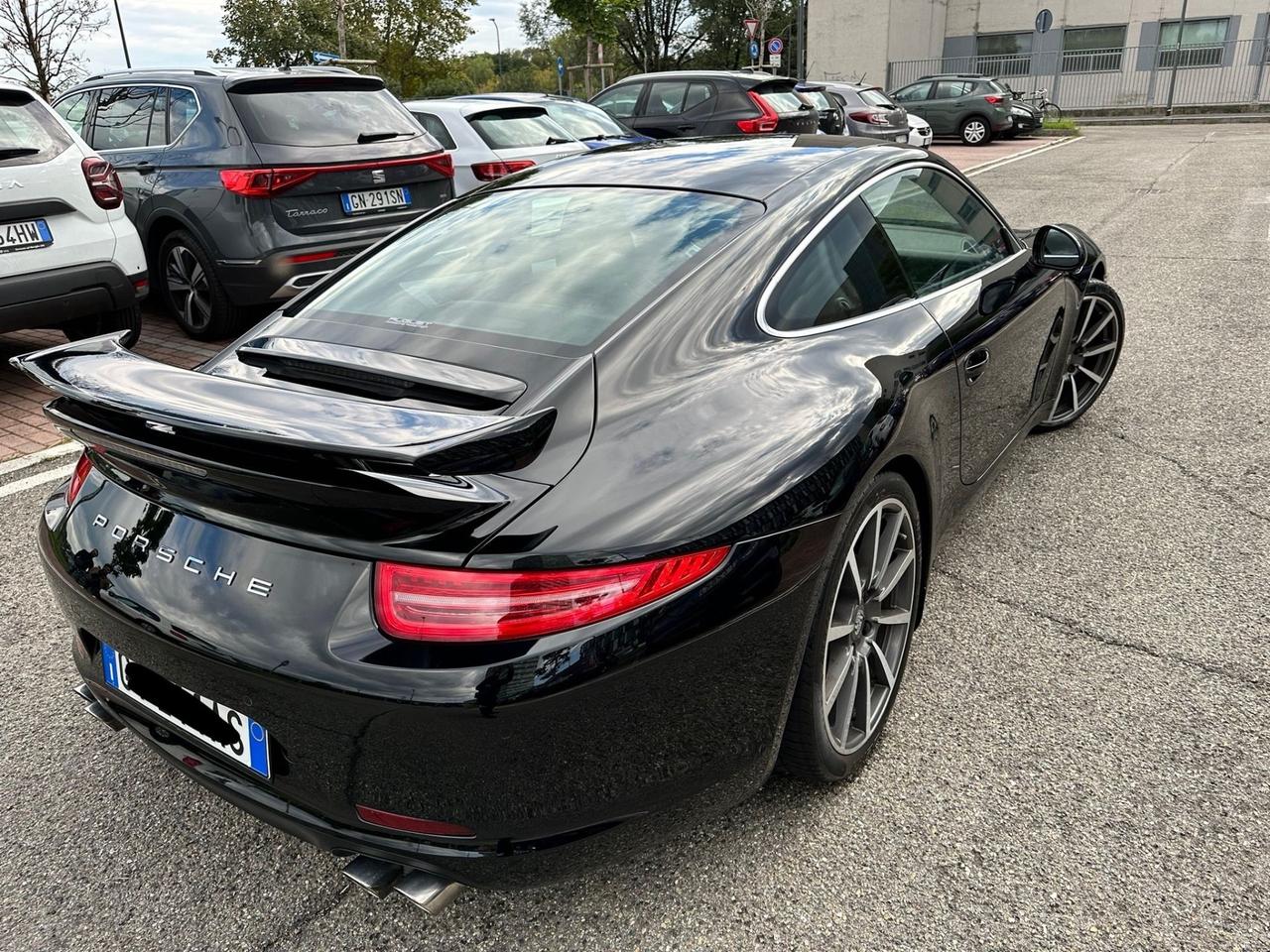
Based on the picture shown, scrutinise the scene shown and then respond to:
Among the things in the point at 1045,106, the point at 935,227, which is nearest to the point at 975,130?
the point at 1045,106

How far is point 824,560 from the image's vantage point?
1986mm

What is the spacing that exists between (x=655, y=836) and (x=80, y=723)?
5.90 ft

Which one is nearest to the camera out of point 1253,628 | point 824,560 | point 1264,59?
point 824,560

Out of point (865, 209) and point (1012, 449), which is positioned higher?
point (865, 209)

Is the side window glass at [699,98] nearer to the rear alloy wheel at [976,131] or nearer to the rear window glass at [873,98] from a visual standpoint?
the rear window glass at [873,98]

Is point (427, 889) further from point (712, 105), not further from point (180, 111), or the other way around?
point (712, 105)

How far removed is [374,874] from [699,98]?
1227cm

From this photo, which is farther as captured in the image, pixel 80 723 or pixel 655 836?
pixel 80 723

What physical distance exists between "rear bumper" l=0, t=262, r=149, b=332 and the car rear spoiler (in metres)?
3.67

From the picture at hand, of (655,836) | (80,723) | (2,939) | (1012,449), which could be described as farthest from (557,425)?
(1012,449)

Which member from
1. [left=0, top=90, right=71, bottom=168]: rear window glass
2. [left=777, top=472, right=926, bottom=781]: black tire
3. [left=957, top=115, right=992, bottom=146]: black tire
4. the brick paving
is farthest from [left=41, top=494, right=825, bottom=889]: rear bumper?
[left=957, top=115, right=992, bottom=146]: black tire

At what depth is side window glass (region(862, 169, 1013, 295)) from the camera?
110 inches

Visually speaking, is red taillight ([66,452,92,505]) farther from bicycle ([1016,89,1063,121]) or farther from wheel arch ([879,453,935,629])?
bicycle ([1016,89,1063,121])

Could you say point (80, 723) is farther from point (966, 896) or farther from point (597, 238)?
point (966, 896)
